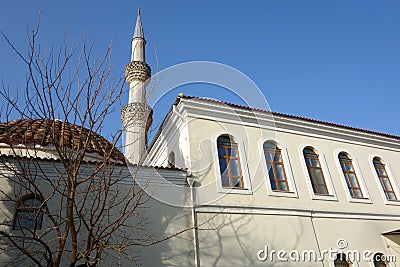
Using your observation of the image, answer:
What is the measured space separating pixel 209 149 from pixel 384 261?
6112 millimetres

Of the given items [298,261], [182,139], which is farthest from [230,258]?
[182,139]

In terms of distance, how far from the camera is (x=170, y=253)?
717 centimetres

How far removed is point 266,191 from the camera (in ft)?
29.4

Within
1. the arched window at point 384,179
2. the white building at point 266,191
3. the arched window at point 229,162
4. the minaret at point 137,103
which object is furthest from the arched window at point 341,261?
the minaret at point 137,103

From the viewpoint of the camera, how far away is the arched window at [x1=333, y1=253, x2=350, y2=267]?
890 cm

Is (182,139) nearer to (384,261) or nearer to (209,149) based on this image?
(209,149)

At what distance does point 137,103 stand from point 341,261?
9.95m

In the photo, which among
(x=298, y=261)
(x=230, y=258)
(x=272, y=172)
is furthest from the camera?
(x=272, y=172)

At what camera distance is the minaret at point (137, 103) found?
12954mm

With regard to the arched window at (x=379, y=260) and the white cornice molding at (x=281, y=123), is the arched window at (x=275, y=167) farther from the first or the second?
the arched window at (x=379, y=260)

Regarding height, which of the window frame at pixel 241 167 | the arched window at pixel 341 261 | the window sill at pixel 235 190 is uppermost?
the window frame at pixel 241 167

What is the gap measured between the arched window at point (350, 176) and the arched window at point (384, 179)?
1.23 meters

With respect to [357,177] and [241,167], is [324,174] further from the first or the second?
[241,167]

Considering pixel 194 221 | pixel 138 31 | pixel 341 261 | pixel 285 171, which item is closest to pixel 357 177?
pixel 285 171
